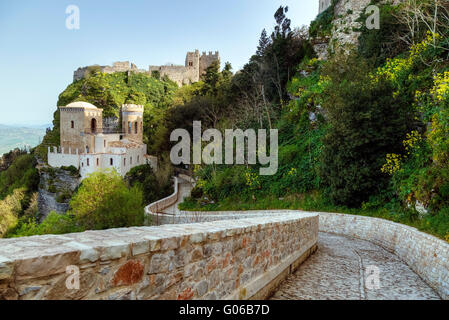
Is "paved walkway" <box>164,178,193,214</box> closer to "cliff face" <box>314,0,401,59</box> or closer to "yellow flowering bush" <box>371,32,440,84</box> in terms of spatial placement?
"yellow flowering bush" <box>371,32,440,84</box>

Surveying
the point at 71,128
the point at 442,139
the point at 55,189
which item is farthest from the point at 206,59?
the point at 442,139

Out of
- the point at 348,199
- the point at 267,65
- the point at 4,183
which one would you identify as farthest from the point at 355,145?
the point at 4,183

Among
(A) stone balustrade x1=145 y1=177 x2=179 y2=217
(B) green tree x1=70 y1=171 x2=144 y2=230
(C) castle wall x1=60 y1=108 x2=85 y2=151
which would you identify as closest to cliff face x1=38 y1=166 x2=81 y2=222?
(C) castle wall x1=60 y1=108 x2=85 y2=151

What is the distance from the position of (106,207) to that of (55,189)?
19475 mm

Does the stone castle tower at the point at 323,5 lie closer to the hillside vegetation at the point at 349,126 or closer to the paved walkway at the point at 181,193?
the hillside vegetation at the point at 349,126

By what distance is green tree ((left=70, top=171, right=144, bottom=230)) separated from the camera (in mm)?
18453

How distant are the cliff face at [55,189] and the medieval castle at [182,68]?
1293 inches

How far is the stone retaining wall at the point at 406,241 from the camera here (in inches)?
248

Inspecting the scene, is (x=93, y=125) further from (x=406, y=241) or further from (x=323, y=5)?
(x=406, y=241)

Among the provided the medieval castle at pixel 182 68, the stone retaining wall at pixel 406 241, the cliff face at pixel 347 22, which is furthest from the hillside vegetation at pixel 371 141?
the medieval castle at pixel 182 68

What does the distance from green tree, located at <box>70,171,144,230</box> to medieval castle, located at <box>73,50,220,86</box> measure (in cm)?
4762

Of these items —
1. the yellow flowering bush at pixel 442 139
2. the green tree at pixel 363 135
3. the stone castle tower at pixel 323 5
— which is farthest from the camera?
the stone castle tower at pixel 323 5

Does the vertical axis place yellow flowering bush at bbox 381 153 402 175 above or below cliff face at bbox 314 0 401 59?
below
